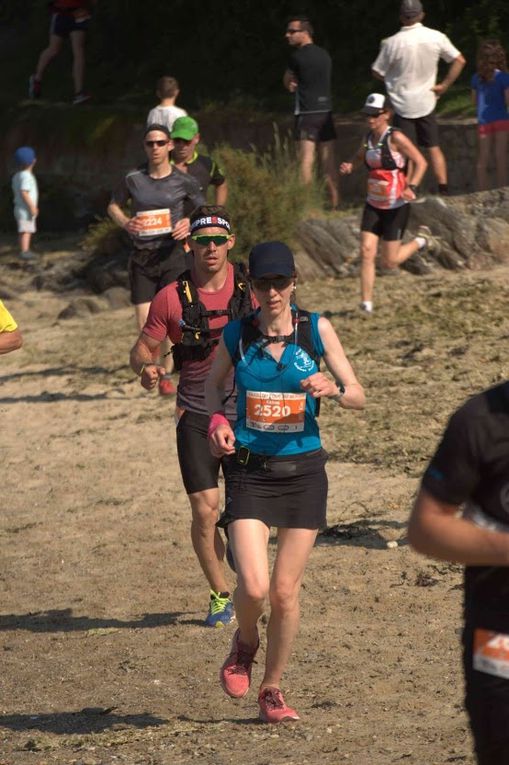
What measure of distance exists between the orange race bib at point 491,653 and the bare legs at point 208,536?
148 inches

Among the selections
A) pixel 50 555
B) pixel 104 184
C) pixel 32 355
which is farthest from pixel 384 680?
pixel 104 184

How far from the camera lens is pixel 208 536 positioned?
8.09 m

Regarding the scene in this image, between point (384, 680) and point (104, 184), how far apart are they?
16854mm

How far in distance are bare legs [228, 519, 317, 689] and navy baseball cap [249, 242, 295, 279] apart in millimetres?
985

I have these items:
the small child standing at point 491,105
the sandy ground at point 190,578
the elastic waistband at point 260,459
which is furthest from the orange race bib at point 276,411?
the small child standing at point 491,105

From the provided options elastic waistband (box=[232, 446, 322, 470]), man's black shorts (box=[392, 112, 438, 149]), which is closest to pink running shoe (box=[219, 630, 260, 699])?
elastic waistband (box=[232, 446, 322, 470])

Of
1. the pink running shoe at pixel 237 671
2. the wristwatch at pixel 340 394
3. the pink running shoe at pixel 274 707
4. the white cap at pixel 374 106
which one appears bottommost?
the pink running shoe at pixel 274 707

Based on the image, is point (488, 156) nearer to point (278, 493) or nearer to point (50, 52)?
point (50, 52)

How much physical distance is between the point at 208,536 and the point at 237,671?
1503mm

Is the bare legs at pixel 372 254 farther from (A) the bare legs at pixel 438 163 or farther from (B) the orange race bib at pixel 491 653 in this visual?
(B) the orange race bib at pixel 491 653

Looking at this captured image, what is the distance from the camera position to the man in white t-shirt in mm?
16234

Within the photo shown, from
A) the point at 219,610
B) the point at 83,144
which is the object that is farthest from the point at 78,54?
the point at 219,610

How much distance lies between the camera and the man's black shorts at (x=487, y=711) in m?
4.14

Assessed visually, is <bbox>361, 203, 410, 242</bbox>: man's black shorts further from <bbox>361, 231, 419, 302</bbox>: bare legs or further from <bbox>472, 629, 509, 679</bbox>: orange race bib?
<bbox>472, 629, 509, 679</bbox>: orange race bib
